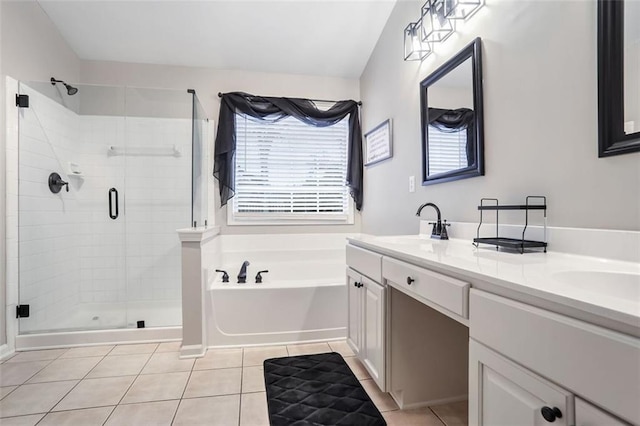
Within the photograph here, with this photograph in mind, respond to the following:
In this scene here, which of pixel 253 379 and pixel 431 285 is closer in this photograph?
pixel 431 285

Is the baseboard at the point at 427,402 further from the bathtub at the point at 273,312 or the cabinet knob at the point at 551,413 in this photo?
the cabinet knob at the point at 551,413

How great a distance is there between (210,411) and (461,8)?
95.9 inches

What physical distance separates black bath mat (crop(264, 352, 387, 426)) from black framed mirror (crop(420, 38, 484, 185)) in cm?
130

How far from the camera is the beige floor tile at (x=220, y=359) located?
206 cm

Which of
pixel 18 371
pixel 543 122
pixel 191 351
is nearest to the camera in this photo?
pixel 543 122

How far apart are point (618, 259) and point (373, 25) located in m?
2.53

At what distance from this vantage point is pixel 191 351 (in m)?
2.18

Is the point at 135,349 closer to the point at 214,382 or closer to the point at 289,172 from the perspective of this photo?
the point at 214,382

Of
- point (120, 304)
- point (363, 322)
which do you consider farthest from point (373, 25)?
point (120, 304)

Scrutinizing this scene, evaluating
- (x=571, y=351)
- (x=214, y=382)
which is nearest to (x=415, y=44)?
(x=571, y=351)

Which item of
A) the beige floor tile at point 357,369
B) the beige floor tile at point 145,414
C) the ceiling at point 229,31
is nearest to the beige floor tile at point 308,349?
the beige floor tile at point 357,369

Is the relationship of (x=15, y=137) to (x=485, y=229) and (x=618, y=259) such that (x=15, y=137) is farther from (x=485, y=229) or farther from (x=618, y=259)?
(x=618, y=259)

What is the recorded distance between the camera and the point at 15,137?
2.28 metres

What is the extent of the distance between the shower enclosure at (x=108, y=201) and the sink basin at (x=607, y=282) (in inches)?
99.7
